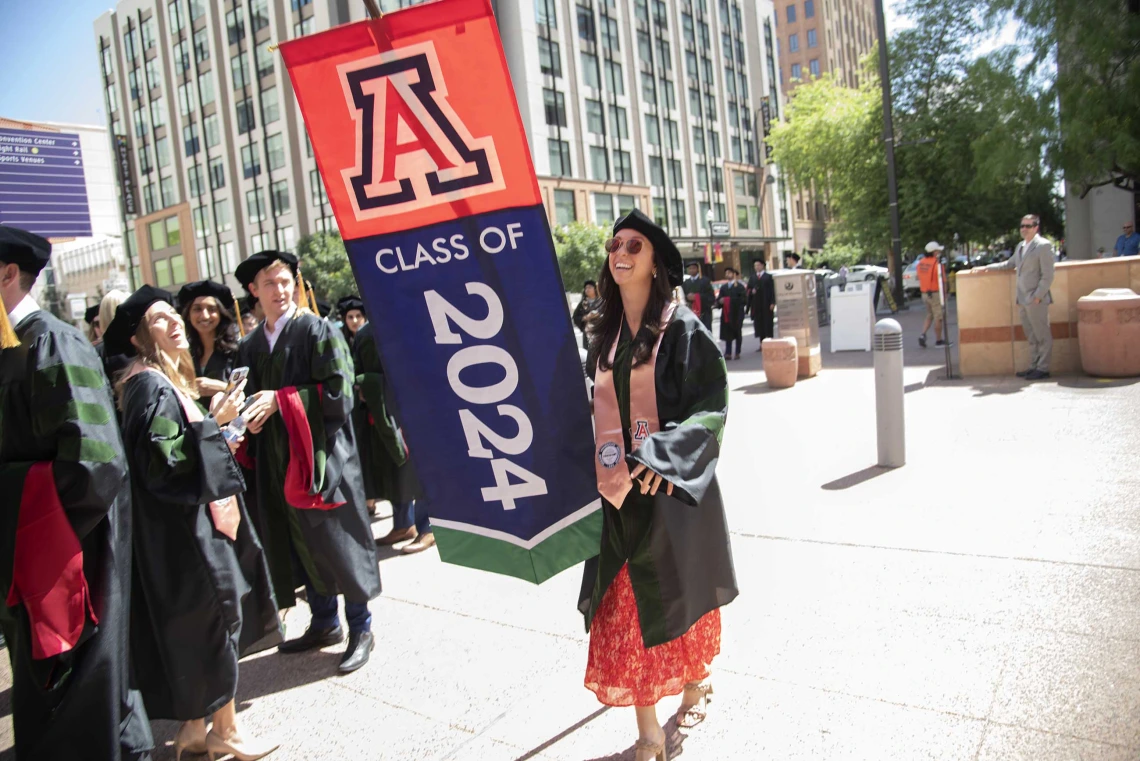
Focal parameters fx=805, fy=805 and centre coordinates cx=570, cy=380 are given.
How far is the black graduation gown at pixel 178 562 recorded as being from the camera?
290cm

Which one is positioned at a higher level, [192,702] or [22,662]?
[22,662]

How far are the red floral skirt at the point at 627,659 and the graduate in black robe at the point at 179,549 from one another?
54.4 inches

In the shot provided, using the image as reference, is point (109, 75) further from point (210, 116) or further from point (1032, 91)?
point (1032, 91)

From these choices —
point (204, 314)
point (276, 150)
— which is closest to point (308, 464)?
point (204, 314)

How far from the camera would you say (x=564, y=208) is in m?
44.4

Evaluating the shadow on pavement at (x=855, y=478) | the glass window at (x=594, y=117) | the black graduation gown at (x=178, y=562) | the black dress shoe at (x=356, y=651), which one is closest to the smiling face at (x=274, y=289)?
the black graduation gown at (x=178, y=562)

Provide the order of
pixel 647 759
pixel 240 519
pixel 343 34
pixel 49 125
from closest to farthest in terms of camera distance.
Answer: pixel 343 34 < pixel 647 759 < pixel 240 519 < pixel 49 125

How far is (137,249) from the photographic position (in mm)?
58750

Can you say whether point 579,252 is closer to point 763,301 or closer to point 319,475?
point 763,301

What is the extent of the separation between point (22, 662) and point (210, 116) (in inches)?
2200

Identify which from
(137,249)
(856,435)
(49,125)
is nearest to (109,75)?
(137,249)

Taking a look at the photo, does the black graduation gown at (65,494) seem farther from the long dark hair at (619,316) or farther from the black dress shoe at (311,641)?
the long dark hair at (619,316)

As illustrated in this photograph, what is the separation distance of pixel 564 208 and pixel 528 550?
142ft

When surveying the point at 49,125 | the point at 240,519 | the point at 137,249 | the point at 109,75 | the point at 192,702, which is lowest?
the point at 192,702
